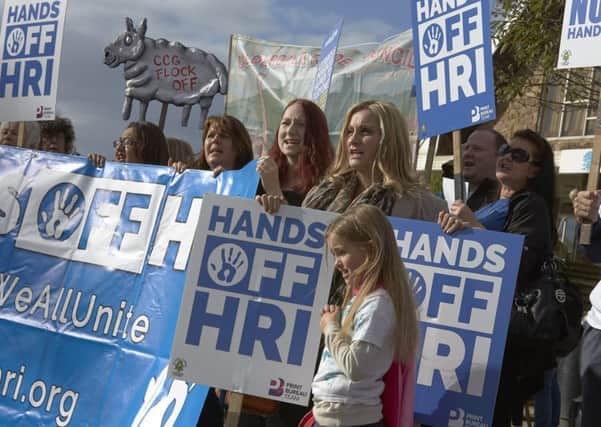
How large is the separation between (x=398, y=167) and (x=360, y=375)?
42.6 inches

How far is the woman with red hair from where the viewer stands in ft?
16.2

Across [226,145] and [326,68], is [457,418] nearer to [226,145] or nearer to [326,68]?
[226,145]

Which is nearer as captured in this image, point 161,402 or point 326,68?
point 161,402

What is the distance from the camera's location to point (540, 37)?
11953mm

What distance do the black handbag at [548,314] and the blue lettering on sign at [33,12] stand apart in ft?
12.2

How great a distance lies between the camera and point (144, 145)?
5766 millimetres

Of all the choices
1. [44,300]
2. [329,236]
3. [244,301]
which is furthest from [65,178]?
[329,236]

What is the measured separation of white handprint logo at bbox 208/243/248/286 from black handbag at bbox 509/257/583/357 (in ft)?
3.67

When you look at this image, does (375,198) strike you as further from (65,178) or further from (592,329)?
(65,178)

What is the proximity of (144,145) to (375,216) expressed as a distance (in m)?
2.40

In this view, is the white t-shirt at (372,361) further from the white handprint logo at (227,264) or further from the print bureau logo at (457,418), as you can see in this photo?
the white handprint logo at (227,264)

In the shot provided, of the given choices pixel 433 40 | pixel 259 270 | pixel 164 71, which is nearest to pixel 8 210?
pixel 259 270

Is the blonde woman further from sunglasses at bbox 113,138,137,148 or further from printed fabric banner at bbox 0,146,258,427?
sunglasses at bbox 113,138,137,148

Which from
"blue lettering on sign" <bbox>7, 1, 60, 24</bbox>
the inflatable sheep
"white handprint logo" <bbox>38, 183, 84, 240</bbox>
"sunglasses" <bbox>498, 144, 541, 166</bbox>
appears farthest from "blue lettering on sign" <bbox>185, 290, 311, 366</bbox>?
the inflatable sheep
